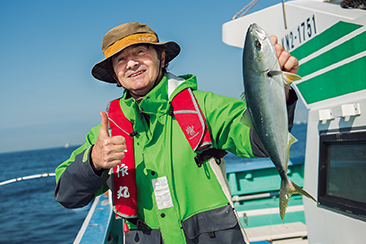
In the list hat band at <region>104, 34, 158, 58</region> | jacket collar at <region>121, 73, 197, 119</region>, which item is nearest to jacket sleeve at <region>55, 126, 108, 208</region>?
jacket collar at <region>121, 73, 197, 119</region>

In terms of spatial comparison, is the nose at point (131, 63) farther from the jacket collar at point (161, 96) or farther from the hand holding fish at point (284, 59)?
the hand holding fish at point (284, 59)

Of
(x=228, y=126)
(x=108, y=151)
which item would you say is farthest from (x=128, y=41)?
(x=228, y=126)

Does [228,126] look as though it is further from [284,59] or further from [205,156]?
[284,59]

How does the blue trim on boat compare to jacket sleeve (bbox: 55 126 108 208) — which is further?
the blue trim on boat

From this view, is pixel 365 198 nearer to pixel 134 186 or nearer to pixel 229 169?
pixel 134 186

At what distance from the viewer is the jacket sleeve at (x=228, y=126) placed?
7.75ft

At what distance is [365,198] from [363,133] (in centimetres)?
70

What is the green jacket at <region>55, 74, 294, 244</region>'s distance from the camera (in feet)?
8.30

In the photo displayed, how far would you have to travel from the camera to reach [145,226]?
8.86 ft

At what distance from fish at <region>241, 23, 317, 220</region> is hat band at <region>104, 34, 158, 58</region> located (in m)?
1.27

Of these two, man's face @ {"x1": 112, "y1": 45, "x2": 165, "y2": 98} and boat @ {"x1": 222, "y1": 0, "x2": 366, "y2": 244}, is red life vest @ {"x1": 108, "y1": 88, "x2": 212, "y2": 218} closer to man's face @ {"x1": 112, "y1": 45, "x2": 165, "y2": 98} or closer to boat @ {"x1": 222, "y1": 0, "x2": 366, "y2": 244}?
man's face @ {"x1": 112, "y1": 45, "x2": 165, "y2": 98}

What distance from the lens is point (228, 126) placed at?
101 inches

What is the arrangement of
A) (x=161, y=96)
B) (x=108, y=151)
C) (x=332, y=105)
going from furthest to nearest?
(x=332, y=105) < (x=161, y=96) < (x=108, y=151)

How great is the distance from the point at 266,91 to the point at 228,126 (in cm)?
85
